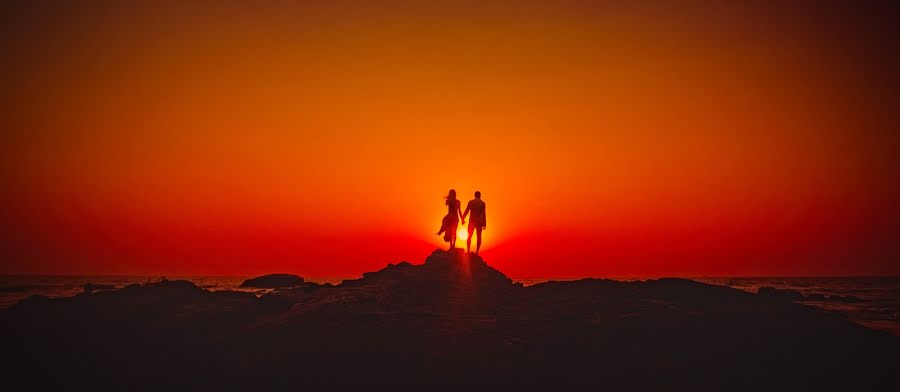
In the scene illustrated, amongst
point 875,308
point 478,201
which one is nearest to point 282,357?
point 478,201

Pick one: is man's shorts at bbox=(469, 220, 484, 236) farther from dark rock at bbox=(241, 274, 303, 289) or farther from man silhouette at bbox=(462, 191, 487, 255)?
dark rock at bbox=(241, 274, 303, 289)

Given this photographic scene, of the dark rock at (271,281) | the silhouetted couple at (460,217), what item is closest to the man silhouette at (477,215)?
the silhouetted couple at (460,217)

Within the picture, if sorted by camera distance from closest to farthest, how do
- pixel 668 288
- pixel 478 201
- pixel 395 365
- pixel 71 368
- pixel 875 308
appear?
pixel 395 365
pixel 71 368
pixel 478 201
pixel 668 288
pixel 875 308

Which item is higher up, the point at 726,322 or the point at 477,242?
the point at 477,242

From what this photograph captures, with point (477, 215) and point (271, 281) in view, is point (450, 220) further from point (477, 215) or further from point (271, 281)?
point (271, 281)

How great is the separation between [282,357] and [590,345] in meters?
12.0

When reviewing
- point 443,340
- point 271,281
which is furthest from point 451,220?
point 271,281

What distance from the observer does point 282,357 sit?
914 inches

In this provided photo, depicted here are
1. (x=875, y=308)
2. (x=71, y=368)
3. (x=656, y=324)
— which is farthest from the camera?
(x=875, y=308)

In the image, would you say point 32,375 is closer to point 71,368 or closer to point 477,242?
point 71,368

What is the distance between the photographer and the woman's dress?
91.7ft

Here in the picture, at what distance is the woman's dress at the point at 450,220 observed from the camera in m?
28.0

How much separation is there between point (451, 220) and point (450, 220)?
0.15 ft

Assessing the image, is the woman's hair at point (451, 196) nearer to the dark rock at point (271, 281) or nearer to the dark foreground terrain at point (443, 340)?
the dark foreground terrain at point (443, 340)
